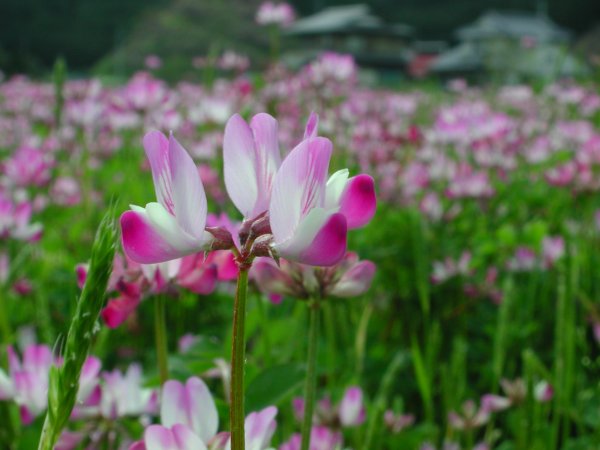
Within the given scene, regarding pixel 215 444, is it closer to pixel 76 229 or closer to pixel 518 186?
pixel 76 229

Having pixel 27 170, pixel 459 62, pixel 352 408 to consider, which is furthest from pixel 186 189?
pixel 459 62

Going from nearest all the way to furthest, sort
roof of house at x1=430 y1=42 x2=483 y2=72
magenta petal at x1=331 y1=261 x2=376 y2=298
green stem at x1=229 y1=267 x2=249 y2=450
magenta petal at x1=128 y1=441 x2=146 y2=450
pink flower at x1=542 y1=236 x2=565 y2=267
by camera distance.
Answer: green stem at x1=229 y1=267 x2=249 y2=450
magenta petal at x1=128 y1=441 x2=146 y2=450
magenta petal at x1=331 y1=261 x2=376 y2=298
pink flower at x1=542 y1=236 x2=565 y2=267
roof of house at x1=430 y1=42 x2=483 y2=72

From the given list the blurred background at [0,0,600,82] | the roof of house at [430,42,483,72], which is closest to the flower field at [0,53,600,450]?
the blurred background at [0,0,600,82]

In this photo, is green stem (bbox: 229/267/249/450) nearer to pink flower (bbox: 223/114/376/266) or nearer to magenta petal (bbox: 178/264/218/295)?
pink flower (bbox: 223/114/376/266)

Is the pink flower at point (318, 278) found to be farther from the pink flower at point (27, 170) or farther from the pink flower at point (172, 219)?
the pink flower at point (27, 170)

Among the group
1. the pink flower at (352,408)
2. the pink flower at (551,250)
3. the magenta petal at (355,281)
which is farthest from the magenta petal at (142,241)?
the pink flower at (551,250)
